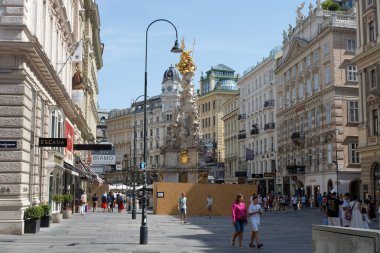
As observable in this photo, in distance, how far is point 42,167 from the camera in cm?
2808

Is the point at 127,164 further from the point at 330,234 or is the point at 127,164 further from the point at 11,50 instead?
the point at 330,234

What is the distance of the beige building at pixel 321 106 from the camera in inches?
2304

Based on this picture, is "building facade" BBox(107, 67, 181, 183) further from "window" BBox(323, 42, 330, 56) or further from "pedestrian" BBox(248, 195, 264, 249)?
"pedestrian" BBox(248, 195, 264, 249)

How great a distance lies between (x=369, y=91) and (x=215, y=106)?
71.5 m

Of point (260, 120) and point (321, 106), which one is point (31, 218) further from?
point (260, 120)

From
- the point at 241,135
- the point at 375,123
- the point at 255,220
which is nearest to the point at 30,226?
the point at 255,220

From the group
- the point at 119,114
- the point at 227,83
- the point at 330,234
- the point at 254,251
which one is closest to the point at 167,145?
the point at 254,251

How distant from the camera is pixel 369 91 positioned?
46.5 meters

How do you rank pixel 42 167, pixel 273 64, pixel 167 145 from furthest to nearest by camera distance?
pixel 273 64 < pixel 167 145 < pixel 42 167

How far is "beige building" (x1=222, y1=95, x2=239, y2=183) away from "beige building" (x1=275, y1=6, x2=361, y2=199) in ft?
85.5

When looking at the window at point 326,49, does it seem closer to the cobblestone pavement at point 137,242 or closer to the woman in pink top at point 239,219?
the cobblestone pavement at point 137,242

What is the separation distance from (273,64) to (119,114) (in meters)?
81.4

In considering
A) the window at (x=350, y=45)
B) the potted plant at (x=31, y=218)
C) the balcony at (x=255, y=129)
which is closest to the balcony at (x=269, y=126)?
the balcony at (x=255, y=129)

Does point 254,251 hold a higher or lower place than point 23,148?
lower
